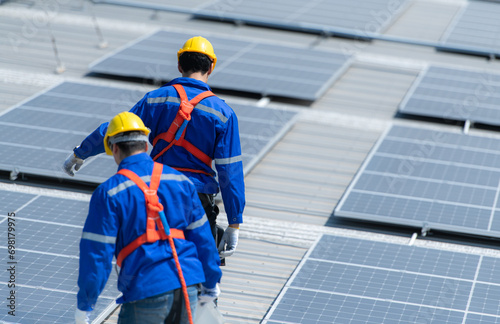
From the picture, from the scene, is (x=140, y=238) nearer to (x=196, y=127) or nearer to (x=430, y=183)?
(x=196, y=127)

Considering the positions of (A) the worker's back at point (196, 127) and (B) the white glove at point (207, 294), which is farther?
(A) the worker's back at point (196, 127)

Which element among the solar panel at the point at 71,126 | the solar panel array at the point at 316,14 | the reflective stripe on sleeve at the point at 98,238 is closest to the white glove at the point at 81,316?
the reflective stripe on sleeve at the point at 98,238

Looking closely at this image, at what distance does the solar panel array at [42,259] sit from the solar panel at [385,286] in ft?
6.45

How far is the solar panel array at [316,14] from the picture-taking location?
1880cm

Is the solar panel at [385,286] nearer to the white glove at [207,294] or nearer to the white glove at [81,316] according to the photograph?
the white glove at [207,294]

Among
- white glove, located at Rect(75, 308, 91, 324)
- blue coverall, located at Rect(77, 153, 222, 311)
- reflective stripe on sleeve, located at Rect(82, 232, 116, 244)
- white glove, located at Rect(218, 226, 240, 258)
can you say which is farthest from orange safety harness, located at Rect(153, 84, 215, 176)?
white glove, located at Rect(75, 308, 91, 324)

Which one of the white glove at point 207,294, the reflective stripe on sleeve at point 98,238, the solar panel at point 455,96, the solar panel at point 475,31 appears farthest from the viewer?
the solar panel at point 475,31

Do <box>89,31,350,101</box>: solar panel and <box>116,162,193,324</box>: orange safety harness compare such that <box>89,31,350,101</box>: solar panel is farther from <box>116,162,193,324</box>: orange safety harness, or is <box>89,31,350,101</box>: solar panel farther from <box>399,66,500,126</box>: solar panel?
<box>116,162,193,324</box>: orange safety harness

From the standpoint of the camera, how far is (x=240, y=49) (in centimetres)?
1702

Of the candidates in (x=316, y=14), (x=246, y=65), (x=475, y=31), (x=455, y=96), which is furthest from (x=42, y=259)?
(x=475, y=31)

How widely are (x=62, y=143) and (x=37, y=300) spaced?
4.21 m

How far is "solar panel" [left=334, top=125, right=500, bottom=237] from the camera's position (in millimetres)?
10352

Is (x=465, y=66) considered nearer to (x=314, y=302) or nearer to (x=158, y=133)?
(x=314, y=302)

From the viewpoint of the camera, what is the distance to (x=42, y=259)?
8844mm
